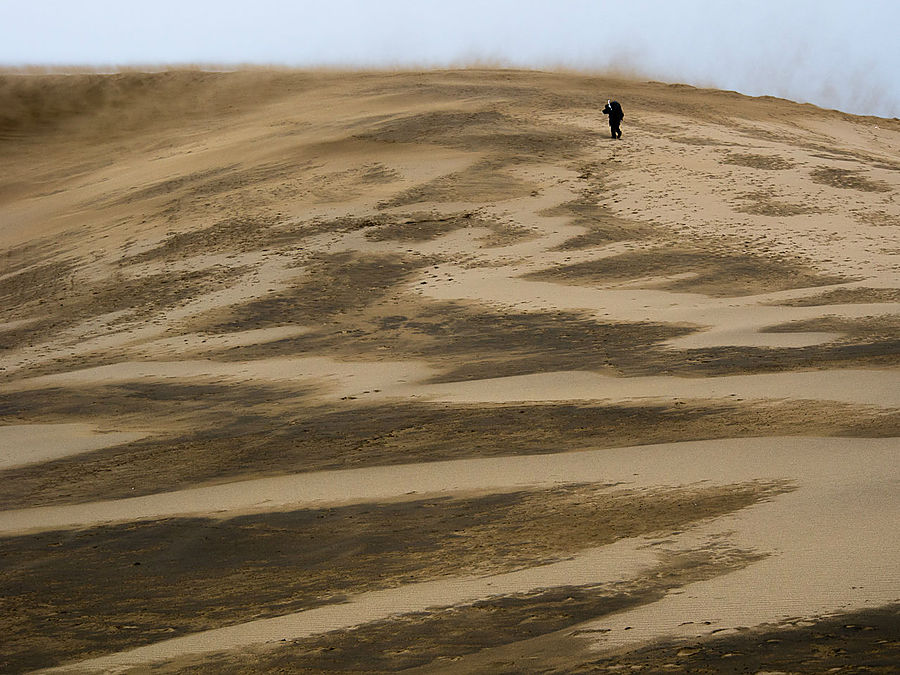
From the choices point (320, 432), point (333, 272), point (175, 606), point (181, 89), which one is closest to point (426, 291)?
point (333, 272)

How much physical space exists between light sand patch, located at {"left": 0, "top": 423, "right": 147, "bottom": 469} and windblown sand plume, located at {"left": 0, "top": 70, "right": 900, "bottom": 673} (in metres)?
0.03

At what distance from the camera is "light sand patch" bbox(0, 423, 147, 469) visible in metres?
5.70

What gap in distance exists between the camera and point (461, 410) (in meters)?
5.70

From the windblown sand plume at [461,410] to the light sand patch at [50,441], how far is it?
0.10ft

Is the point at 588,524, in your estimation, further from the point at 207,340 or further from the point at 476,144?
the point at 476,144

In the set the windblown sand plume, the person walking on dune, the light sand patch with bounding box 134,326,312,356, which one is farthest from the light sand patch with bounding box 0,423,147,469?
the person walking on dune

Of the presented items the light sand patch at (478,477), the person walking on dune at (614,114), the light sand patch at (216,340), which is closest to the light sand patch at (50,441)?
the light sand patch at (478,477)

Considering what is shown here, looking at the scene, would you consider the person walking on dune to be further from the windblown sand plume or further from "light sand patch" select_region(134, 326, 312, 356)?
"light sand patch" select_region(134, 326, 312, 356)

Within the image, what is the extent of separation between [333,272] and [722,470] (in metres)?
5.65

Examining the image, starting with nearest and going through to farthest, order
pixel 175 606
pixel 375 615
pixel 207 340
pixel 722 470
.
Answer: pixel 375 615 < pixel 175 606 < pixel 722 470 < pixel 207 340

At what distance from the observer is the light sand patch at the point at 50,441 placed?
224 inches

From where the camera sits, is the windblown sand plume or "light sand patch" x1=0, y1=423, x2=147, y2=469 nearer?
→ the windblown sand plume

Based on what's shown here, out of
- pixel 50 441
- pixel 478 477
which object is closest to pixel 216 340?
pixel 50 441

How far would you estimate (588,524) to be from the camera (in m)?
4.03
